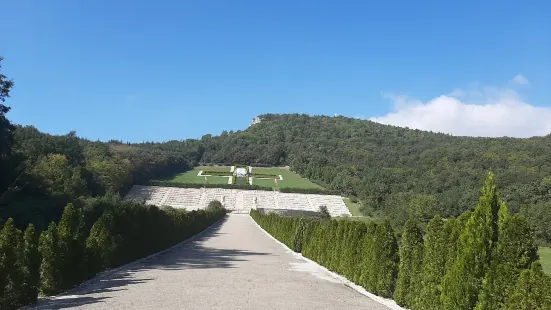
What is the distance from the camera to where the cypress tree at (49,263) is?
8328 mm

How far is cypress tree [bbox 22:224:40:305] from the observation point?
7418 millimetres

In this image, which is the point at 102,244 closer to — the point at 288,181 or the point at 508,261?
the point at 508,261

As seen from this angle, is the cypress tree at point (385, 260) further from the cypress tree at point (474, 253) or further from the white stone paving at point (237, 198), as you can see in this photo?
the white stone paving at point (237, 198)

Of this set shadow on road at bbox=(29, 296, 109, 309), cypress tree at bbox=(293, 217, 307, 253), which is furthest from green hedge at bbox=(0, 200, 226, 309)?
cypress tree at bbox=(293, 217, 307, 253)

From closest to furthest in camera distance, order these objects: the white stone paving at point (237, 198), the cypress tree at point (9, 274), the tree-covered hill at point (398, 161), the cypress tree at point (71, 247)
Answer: the cypress tree at point (9, 274) < the cypress tree at point (71, 247) < the tree-covered hill at point (398, 161) < the white stone paving at point (237, 198)

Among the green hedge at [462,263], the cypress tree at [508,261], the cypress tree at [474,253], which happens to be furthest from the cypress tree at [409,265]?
the cypress tree at [508,261]

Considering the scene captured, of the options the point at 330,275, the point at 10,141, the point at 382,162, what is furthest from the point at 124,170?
the point at 330,275

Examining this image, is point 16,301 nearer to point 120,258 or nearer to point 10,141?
point 120,258

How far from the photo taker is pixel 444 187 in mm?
67875

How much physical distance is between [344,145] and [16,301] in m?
151

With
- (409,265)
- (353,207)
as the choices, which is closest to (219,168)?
(353,207)

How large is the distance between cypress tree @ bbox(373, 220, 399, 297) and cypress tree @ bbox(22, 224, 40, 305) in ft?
21.2

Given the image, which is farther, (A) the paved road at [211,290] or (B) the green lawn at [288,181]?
(B) the green lawn at [288,181]

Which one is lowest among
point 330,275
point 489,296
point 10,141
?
point 330,275
